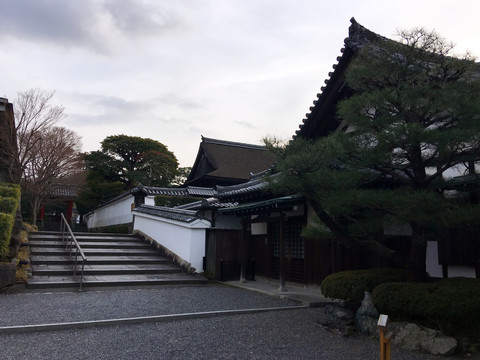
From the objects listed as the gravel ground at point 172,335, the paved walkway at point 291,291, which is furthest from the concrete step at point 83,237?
the paved walkway at point 291,291

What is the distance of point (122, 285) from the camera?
9.33 meters

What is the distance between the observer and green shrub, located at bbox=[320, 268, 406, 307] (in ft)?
18.1

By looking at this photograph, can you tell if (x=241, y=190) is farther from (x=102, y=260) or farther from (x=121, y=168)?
(x=121, y=168)

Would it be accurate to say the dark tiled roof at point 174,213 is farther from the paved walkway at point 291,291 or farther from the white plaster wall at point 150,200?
the white plaster wall at point 150,200

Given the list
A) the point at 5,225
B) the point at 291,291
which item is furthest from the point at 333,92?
the point at 5,225

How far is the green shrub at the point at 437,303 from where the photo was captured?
4418 millimetres

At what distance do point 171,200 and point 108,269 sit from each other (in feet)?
28.1

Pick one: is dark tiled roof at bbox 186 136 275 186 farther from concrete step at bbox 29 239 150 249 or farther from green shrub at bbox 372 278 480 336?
green shrub at bbox 372 278 480 336

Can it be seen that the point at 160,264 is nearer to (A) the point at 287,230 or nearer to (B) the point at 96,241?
(B) the point at 96,241

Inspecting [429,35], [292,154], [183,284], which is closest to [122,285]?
[183,284]

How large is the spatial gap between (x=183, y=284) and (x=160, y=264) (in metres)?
2.19

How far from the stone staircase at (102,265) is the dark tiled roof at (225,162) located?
9788 mm

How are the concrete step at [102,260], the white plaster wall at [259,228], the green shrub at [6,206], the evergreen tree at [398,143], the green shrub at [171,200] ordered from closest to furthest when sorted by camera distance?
1. the evergreen tree at [398,143]
2. the green shrub at [6,206]
3. the concrete step at [102,260]
4. the white plaster wall at [259,228]
5. the green shrub at [171,200]

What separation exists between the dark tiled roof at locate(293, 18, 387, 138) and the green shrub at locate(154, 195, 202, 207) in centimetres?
1086
